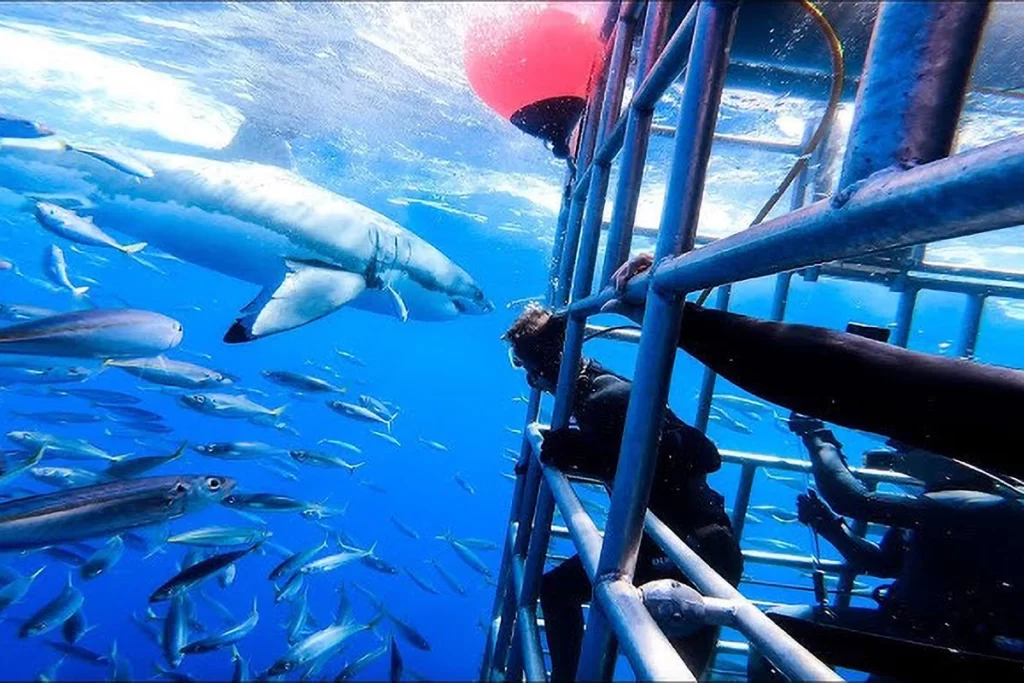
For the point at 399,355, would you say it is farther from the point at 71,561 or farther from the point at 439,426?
the point at 71,561

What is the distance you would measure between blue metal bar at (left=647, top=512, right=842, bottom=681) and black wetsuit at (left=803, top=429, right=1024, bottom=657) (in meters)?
2.37

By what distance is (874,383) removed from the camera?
1324mm

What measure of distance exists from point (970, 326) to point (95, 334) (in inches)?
259

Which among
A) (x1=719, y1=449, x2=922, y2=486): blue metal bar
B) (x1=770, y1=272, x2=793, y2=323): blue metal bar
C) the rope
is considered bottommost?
(x1=719, y1=449, x2=922, y2=486): blue metal bar

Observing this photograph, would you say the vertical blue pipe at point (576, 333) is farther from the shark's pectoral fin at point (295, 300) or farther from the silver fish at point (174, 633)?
the silver fish at point (174, 633)

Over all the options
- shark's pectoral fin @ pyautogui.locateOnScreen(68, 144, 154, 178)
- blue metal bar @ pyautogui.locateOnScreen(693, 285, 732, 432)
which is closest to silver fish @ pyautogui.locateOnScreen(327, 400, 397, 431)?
shark's pectoral fin @ pyautogui.locateOnScreen(68, 144, 154, 178)

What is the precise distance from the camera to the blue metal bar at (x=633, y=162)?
2.04 m

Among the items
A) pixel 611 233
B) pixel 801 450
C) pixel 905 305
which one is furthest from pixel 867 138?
pixel 801 450

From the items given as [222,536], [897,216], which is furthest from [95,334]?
[897,216]

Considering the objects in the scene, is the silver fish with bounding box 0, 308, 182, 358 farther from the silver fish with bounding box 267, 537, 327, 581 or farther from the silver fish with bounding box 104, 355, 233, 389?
the silver fish with bounding box 267, 537, 327, 581

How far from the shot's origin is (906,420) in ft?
4.25

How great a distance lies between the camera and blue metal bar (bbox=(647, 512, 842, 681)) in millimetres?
1075

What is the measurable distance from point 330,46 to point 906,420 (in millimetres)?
12389

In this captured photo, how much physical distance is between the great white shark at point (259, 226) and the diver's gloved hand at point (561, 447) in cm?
317
